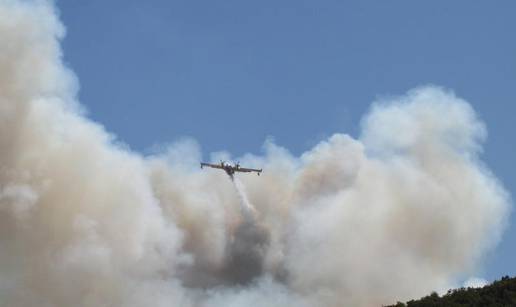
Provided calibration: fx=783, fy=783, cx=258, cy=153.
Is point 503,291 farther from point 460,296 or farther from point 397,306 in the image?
point 397,306

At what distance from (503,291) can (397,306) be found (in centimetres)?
2292

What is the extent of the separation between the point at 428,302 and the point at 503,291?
52.9 ft

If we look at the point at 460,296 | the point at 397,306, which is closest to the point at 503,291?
the point at 460,296

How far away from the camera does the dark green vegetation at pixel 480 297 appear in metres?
165

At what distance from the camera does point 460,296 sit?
171250 millimetres

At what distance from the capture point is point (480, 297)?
16825 centimetres

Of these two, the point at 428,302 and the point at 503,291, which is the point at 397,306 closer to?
the point at 428,302

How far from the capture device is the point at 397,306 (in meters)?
174

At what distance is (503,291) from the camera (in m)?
169

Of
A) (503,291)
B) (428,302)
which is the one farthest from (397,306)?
(503,291)

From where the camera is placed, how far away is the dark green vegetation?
165 meters

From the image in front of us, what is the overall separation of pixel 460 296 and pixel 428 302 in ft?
Answer: 23.1
